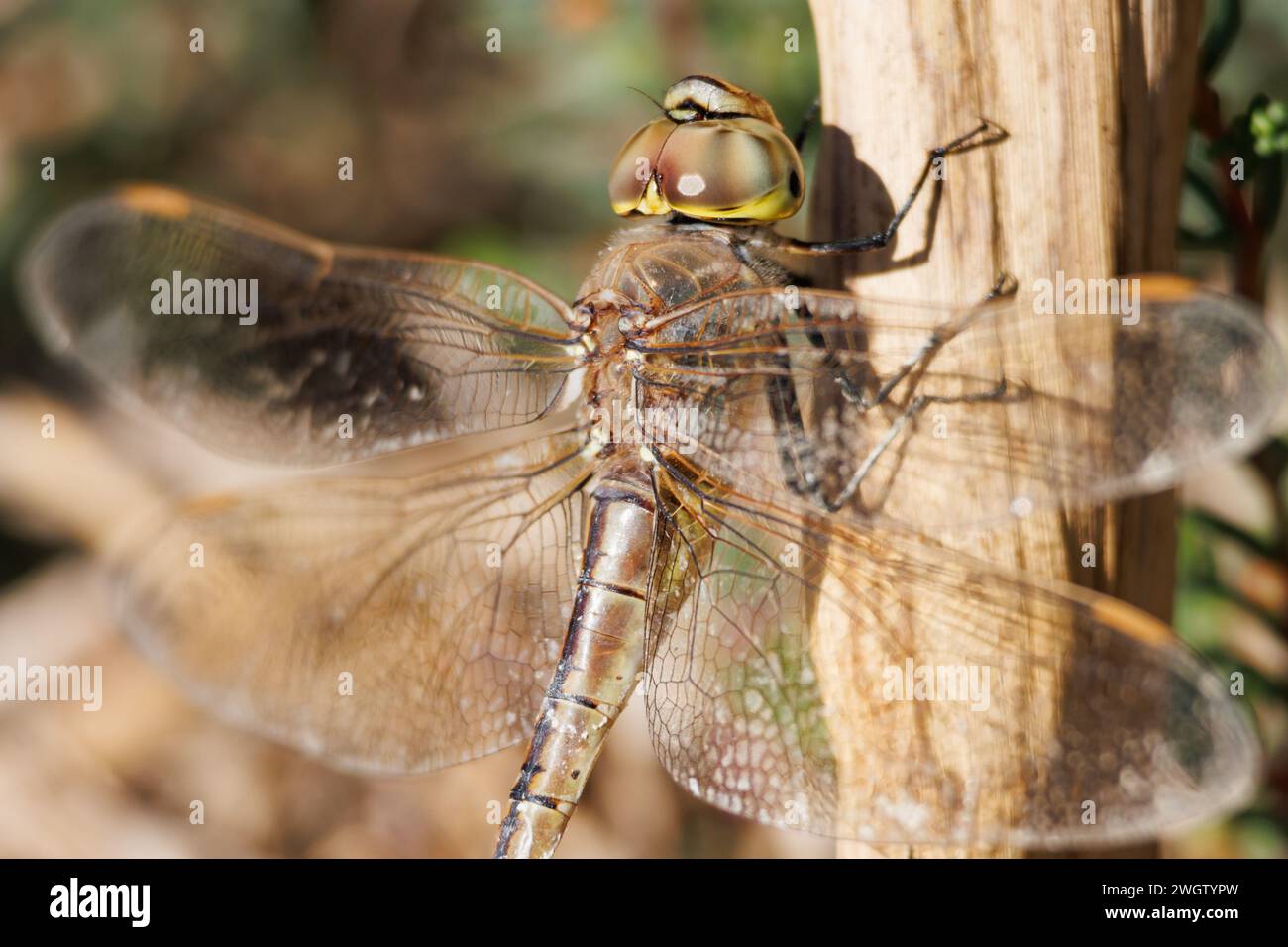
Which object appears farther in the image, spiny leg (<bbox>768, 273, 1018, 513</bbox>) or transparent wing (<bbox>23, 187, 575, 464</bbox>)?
transparent wing (<bbox>23, 187, 575, 464</bbox>)

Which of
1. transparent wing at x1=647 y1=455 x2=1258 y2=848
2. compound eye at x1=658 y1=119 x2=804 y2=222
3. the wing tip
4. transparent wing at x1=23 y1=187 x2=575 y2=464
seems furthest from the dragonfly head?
the wing tip

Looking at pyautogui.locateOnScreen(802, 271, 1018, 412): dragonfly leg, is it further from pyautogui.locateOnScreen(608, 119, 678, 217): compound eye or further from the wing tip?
the wing tip

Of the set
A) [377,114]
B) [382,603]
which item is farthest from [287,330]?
[377,114]

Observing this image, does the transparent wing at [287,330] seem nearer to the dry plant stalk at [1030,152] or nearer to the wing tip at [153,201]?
the wing tip at [153,201]

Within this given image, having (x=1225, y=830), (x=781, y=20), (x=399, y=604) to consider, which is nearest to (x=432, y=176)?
(x=781, y=20)

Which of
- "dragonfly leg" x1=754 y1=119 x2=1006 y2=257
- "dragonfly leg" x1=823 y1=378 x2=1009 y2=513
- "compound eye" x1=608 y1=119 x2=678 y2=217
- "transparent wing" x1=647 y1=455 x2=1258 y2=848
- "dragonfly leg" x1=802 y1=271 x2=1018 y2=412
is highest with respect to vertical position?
"compound eye" x1=608 y1=119 x2=678 y2=217

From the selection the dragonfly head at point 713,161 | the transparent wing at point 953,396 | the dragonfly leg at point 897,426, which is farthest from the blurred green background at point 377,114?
the dragonfly leg at point 897,426
